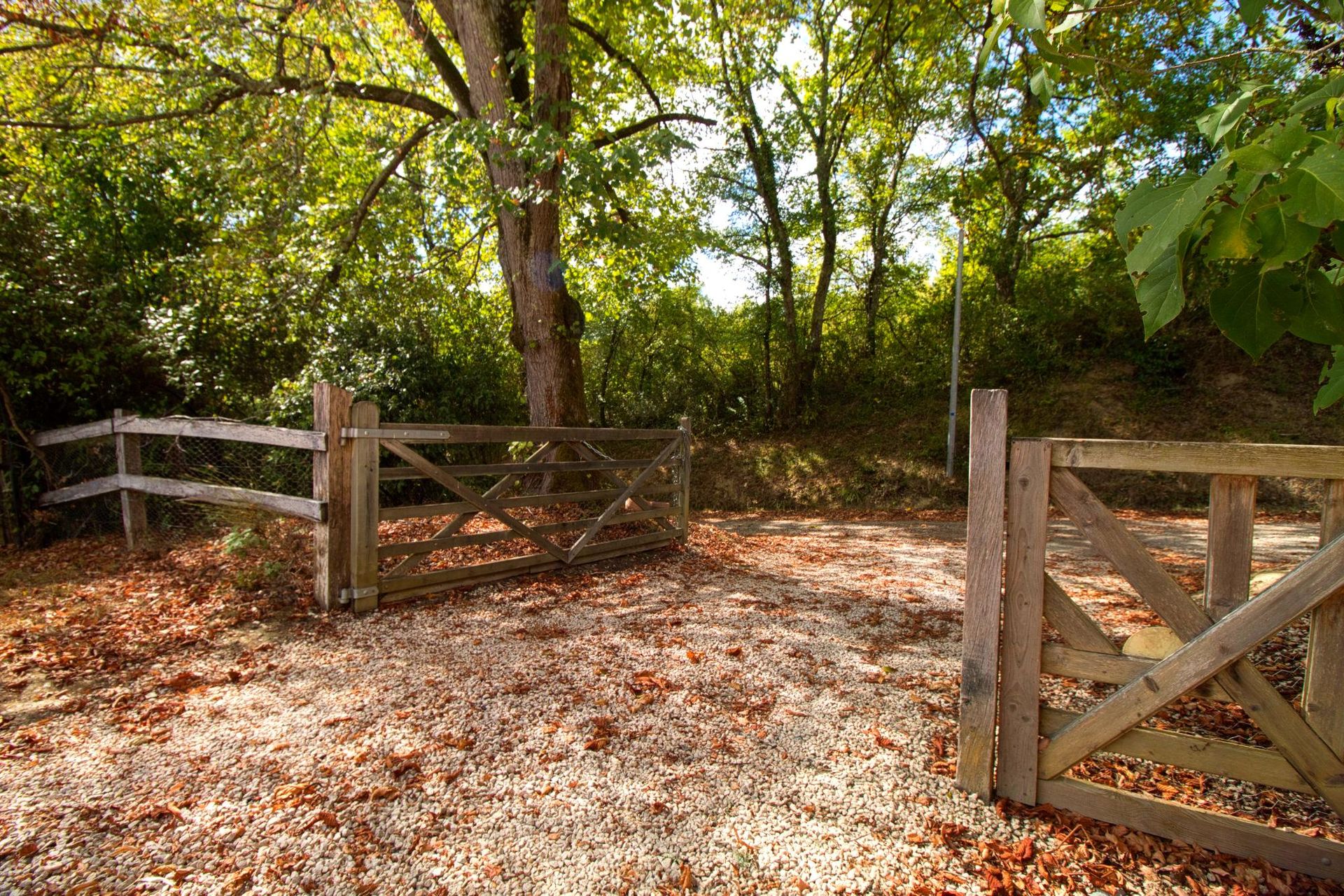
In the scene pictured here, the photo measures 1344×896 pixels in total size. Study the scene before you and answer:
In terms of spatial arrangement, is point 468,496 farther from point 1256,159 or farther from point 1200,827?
point 1256,159

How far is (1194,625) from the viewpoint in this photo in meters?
2.17

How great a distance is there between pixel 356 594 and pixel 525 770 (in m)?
2.60

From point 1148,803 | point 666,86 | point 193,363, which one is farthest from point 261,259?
point 1148,803

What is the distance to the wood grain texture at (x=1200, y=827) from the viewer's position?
2047mm

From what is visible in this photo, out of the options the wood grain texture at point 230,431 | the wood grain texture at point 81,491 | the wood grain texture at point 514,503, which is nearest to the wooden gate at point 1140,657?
the wood grain texture at point 514,503

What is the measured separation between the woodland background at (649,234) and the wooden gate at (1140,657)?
1230mm

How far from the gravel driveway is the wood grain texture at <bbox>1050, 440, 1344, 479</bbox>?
133 centimetres

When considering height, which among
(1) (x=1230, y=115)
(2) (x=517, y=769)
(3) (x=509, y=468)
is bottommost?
(2) (x=517, y=769)

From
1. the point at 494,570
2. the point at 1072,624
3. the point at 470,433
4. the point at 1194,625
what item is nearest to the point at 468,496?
the point at 470,433

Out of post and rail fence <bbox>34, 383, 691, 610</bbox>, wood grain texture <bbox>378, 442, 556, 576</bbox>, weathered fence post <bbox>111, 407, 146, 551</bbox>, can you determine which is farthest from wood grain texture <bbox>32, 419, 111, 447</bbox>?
wood grain texture <bbox>378, 442, 556, 576</bbox>

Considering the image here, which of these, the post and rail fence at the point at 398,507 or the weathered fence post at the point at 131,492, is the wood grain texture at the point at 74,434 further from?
the weathered fence post at the point at 131,492

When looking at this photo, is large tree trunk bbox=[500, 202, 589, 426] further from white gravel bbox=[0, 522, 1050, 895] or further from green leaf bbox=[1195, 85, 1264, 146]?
green leaf bbox=[1195, 85, 1264, 146]

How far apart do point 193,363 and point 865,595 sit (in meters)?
8.90

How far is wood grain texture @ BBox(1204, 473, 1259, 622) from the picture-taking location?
2.13 meters
